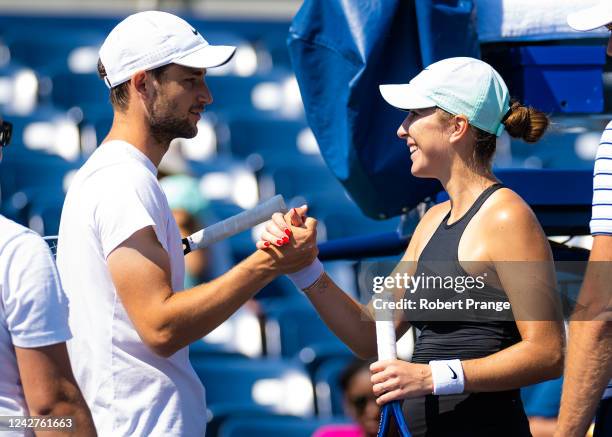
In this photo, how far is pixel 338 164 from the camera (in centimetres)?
316

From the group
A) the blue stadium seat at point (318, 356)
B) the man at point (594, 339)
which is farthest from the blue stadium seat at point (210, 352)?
the man at point (594, 339)

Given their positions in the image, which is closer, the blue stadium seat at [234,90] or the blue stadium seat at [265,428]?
the blue stadium seat at [265,428]

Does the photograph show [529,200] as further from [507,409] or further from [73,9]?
[73,9]

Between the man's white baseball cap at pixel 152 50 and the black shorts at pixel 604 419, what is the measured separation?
3.72ft

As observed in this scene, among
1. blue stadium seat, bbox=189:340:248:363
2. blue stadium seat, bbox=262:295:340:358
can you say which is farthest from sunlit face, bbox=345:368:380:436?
blue stadium seat, bbox=262:295:340:358

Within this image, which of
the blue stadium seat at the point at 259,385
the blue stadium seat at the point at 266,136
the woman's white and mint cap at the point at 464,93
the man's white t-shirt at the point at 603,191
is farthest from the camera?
the blue stadium seat at the point at 266,136

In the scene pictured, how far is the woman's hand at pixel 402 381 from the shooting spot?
244 cm

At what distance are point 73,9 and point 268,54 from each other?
4.91 feet

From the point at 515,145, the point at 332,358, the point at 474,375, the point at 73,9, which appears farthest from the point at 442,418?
the point at 73,9

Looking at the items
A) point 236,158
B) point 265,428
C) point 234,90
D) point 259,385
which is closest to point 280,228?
point 265,428

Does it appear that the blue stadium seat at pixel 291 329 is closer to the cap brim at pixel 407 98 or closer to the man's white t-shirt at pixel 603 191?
the cap brim at pixel 407 98

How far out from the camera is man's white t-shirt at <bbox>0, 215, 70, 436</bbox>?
7.11ft

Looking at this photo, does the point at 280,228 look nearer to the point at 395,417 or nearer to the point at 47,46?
the point at 395,417

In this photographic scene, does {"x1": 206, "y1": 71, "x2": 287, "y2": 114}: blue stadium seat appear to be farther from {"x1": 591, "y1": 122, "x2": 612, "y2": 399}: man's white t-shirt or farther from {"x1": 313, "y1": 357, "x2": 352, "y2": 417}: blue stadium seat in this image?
{"x1": 591, "y1": 122, "x2": 612, "y2": 399}: man's white t-shirt
